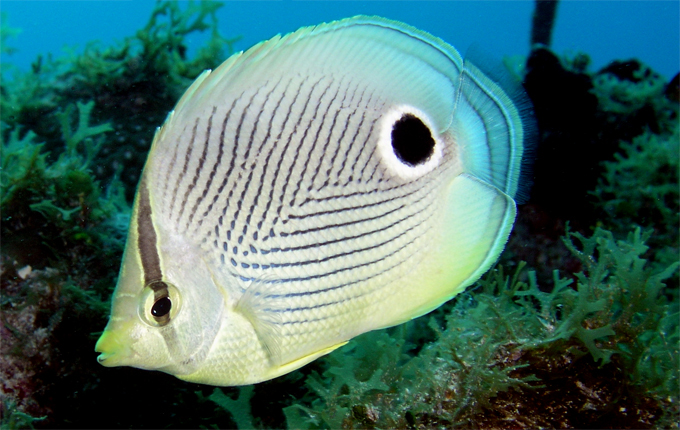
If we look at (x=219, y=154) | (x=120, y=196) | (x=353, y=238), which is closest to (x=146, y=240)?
(x=219, y=154)

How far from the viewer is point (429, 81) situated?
3.61ft

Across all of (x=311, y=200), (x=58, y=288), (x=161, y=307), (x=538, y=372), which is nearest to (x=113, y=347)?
(x=161, y=307)

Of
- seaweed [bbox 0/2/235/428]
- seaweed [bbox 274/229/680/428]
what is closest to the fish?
seaweed [bbox 274/229/680/428]

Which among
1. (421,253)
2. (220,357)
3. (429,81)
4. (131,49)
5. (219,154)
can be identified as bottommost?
(220,357)

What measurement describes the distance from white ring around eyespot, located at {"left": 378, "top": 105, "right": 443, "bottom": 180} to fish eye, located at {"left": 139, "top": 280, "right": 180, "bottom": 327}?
61 centimetres

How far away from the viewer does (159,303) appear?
0.98 meters

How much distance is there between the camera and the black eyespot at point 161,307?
3.21 feet

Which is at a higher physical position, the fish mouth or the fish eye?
the fish eye

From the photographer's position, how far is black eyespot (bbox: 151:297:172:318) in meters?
0.98

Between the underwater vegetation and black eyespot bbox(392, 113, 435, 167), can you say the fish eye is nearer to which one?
black eyespot bbox(392, 113, 435, 167)

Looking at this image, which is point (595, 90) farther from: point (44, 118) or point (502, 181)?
point (44, 118)

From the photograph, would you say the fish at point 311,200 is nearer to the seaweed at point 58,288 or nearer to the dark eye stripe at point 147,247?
the dark eye stripe at point 147,247

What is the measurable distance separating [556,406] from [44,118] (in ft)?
19.2

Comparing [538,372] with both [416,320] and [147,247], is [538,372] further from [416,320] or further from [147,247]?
[147,247]
